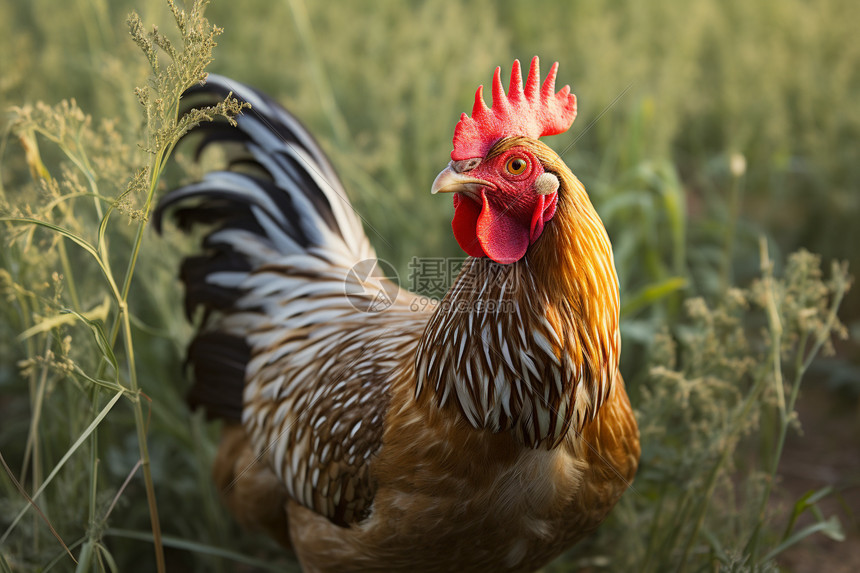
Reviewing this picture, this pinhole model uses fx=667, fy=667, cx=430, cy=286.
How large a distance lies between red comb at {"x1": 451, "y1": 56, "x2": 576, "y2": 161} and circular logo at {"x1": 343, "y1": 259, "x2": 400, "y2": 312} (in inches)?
39.1

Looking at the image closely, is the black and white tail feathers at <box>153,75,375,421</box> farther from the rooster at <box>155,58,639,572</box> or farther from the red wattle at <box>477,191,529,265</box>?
the red wattle at <box>477,191,529,265</box>

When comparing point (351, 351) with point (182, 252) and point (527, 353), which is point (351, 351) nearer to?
point (527, 353)

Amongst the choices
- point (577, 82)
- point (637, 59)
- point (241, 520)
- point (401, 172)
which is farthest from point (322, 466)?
point (637, 59)

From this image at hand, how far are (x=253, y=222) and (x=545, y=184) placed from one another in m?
1.58

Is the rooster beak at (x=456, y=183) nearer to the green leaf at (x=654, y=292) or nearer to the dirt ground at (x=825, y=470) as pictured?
the green leaf at (x=654, y=292)

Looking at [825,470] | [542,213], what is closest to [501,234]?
[542,213]

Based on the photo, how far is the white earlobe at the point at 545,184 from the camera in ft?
5.44

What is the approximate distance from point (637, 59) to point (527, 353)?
3.86 meters

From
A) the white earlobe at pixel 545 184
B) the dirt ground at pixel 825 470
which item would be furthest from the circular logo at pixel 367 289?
the dirt ground at pixel 825 470

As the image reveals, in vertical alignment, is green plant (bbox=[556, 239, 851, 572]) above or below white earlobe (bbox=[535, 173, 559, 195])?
below

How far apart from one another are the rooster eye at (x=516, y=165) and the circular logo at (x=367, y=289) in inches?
40.5

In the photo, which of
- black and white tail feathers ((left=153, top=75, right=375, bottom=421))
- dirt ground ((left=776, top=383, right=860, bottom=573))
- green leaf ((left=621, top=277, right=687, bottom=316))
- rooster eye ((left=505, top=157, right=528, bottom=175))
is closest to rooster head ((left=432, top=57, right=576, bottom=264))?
rooster eye ((left=505, top=157, right=528, bottom=175))

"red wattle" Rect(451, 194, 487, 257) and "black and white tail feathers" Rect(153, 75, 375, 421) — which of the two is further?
"black and white tail feathers" Rect(153, 75, 375, 421)

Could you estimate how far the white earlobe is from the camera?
65.3 inches
